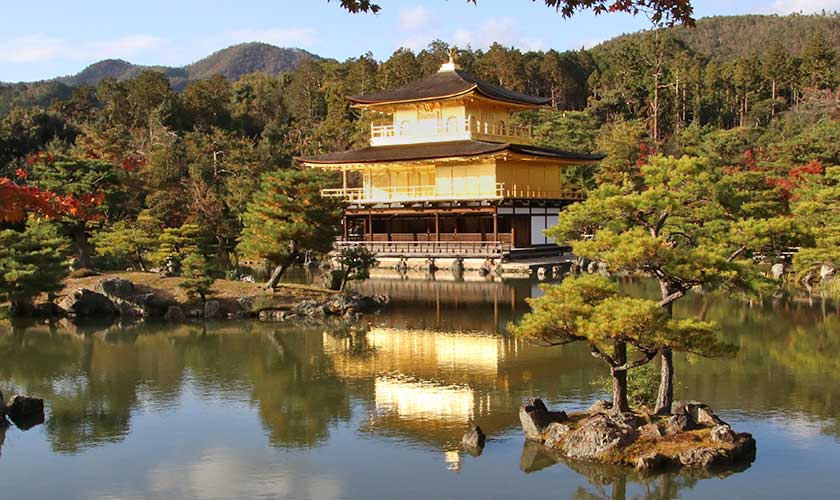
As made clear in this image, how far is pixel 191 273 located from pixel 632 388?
12.7 m

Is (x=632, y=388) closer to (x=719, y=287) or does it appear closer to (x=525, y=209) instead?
(x=719, y=287)

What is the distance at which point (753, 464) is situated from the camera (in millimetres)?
9625

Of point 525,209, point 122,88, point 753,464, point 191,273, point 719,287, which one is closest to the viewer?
point 753,464

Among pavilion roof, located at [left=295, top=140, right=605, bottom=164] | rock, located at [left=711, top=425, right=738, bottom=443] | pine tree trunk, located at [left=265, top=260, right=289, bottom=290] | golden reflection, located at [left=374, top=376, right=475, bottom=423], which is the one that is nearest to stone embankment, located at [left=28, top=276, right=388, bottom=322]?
pine tree trunk, located at [left=265, top=260, right=289, bottom=290]

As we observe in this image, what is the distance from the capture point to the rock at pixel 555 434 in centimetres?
1017

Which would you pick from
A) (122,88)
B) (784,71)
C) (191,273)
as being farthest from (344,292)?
(784,71)

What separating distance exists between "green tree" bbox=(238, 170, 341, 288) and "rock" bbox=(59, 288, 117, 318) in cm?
366

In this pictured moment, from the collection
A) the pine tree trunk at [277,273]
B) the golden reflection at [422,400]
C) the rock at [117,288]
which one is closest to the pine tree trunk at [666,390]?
the golden reflection at [422,400]

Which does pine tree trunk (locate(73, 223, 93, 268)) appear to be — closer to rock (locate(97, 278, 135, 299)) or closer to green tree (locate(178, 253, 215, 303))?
rock (locate(97, 278, 135, 299))

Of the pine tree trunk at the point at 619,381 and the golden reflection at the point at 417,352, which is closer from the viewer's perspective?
the pine tree trunk at the point at 619,381

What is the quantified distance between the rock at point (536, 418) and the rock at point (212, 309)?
1208cm

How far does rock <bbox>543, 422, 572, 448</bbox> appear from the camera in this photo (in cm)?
1017

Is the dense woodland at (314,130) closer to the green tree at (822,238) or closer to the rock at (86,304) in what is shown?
the green tree at (822,238)

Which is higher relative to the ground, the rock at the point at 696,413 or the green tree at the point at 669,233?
the green tree at the point at 669,233
